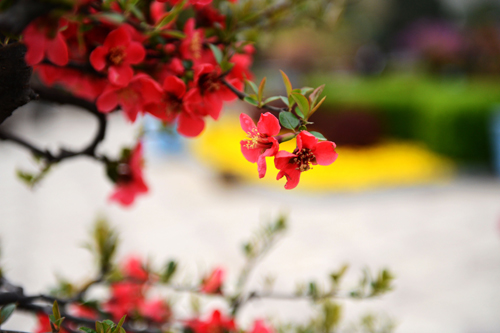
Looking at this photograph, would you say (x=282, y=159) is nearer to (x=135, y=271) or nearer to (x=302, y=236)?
(x=135, y=271)

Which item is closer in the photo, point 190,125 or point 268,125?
point 268,125

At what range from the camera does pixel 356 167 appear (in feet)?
17.5

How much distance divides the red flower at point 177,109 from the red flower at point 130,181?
0.87 feet

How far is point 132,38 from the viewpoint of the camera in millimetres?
563

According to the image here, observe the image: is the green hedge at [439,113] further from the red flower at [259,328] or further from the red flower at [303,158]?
the red flower at [303,158]

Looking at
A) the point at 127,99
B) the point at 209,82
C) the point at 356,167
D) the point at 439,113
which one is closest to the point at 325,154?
the point at 209,82

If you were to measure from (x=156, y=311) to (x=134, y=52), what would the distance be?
0.71 meters

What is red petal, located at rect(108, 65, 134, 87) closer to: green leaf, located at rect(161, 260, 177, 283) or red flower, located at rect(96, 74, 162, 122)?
red flower, located at rect(96, 74, 162, 122)

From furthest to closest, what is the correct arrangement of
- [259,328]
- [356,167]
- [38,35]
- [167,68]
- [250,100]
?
[356,167], [259,328], [167,68], [250,100], [38,35]

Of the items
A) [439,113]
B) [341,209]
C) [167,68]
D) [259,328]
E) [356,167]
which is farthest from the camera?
[439,113]

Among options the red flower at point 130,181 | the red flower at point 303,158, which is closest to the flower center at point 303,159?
the red flower at point 303,158

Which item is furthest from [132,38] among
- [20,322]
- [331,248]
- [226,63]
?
[331,248]

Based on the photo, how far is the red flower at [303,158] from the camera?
435mm

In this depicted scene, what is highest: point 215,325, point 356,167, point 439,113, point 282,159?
point 439,113
